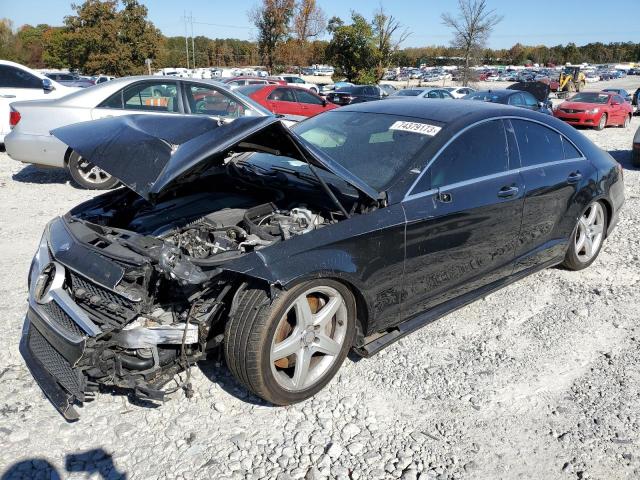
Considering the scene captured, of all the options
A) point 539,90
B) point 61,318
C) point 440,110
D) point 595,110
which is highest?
point 539,90

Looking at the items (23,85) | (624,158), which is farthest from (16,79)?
→ (624,158)

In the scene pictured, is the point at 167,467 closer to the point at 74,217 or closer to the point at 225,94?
the point at 74,217

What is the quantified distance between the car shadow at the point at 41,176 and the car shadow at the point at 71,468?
5880mm

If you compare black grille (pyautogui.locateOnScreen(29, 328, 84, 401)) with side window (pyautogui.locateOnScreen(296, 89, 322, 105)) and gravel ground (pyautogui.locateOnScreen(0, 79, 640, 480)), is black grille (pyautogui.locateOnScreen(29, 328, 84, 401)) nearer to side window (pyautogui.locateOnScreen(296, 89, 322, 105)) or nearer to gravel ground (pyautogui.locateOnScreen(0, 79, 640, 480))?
gravel ground (pyautogui.locateOnScreen(0, 79, 640, 480))

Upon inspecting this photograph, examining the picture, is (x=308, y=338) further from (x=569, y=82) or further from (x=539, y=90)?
(x=569, y=82)

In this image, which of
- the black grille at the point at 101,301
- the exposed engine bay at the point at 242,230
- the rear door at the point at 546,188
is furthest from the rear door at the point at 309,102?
the black grille at the point at 101,301

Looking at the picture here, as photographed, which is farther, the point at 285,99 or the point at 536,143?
the point at 285,99

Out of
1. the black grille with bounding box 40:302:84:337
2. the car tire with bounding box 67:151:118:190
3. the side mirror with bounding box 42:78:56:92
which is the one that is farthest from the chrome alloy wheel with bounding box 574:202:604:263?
the side mirror with bounding box 42:78:56:92

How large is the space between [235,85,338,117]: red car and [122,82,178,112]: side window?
19.4 ft

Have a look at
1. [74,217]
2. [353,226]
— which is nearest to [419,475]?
[353,226]

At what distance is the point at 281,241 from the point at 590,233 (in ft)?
11.0

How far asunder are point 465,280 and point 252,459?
185 cm

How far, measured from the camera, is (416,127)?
3648mm

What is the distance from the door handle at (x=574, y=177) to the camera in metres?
4.29
